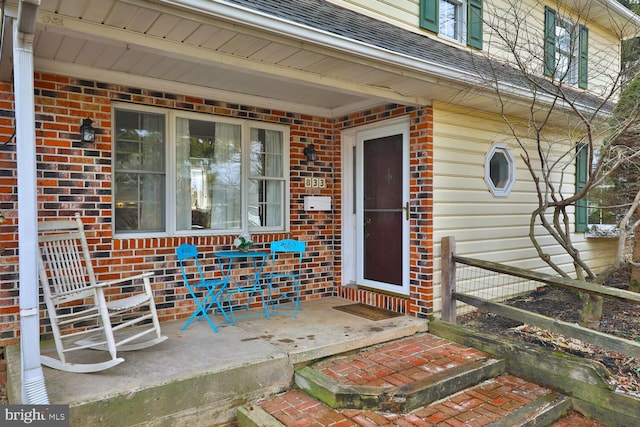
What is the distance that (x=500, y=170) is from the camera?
18.0 ft

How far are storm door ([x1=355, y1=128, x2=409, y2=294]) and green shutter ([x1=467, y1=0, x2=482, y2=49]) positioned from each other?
2.25 meters

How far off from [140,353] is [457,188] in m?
3.59

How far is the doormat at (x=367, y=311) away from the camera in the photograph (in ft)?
14.8

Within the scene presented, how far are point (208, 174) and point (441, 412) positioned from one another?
3.17 m

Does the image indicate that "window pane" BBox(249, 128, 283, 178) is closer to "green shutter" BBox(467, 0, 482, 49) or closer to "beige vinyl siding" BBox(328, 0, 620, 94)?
"beige vinyl siding" BBox(328, 0, 620, 94)

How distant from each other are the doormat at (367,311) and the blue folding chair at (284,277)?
550mm

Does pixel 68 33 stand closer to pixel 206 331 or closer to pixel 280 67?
pixel 280 67

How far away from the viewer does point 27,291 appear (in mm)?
2461

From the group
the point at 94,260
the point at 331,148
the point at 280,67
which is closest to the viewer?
the point at 280,67

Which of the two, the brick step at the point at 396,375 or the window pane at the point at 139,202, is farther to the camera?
the window pane at the point at 139,202

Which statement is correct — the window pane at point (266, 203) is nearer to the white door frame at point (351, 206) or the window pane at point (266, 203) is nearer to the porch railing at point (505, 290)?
the white door frame at point (351, 206)

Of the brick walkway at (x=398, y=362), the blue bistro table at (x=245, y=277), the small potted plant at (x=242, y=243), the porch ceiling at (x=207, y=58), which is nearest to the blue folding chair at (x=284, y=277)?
the blue bistro table at (x=245, y=277)

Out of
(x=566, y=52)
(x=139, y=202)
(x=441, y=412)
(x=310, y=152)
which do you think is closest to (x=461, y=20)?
(x=566, y=52)

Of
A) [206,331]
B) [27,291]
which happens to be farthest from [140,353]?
[27,291]
